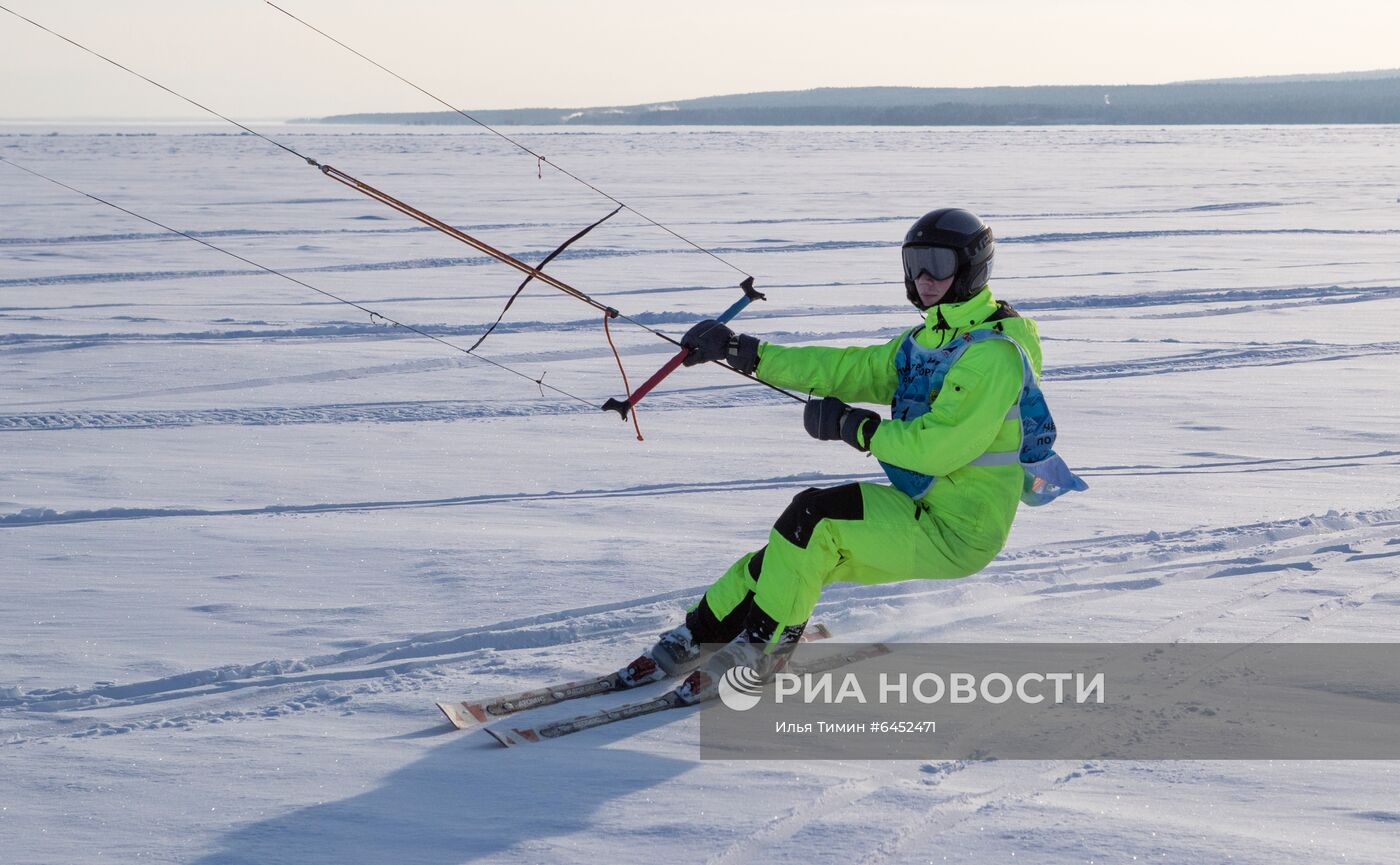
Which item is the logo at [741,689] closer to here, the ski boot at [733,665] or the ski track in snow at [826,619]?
the ski boot at [733,665]

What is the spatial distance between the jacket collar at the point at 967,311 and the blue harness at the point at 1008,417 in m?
0.05

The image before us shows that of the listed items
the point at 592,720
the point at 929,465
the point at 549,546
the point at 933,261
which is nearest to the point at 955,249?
the point at 933,261

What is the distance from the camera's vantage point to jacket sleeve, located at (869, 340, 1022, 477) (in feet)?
10.3

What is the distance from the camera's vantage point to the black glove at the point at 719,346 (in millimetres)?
3543

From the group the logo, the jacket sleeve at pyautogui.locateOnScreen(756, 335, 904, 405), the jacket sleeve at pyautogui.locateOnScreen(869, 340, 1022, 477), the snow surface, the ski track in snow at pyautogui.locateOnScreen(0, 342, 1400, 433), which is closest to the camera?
the snow surface

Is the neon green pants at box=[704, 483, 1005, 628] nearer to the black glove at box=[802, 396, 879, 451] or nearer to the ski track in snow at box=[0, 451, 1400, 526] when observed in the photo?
the black glove at box=[802, 396, 879, 451]

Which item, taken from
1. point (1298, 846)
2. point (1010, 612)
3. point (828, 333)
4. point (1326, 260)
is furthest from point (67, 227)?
point (1298, 846)

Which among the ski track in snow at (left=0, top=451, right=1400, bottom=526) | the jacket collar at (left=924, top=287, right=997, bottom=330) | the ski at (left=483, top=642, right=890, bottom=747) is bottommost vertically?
the ski at (left=483, top=642, right=890, bottom=747)

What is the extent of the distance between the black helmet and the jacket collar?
0.02 meters

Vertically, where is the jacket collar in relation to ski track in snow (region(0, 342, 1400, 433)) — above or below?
above

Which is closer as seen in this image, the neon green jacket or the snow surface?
the snow surface

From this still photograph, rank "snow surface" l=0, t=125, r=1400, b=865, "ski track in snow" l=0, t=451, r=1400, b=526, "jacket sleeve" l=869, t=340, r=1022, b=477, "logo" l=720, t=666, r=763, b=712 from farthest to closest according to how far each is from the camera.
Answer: "ski track in snow" l=0, t=451, r=1400, b=526, "logo" l=720, t=666, r=763, b=712, "jacket sleeve" l=869, t=340, r=1022, b=477, "snow surface" l=0, t=125, r=1400, b=865

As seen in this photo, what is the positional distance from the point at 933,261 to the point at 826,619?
127 centimetres

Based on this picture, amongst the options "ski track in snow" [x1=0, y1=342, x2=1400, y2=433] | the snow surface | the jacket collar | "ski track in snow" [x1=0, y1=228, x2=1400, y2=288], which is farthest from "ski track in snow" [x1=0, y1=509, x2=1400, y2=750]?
"ski track in snow" [x1=0, y1=228, x2=1400, y2=288]
